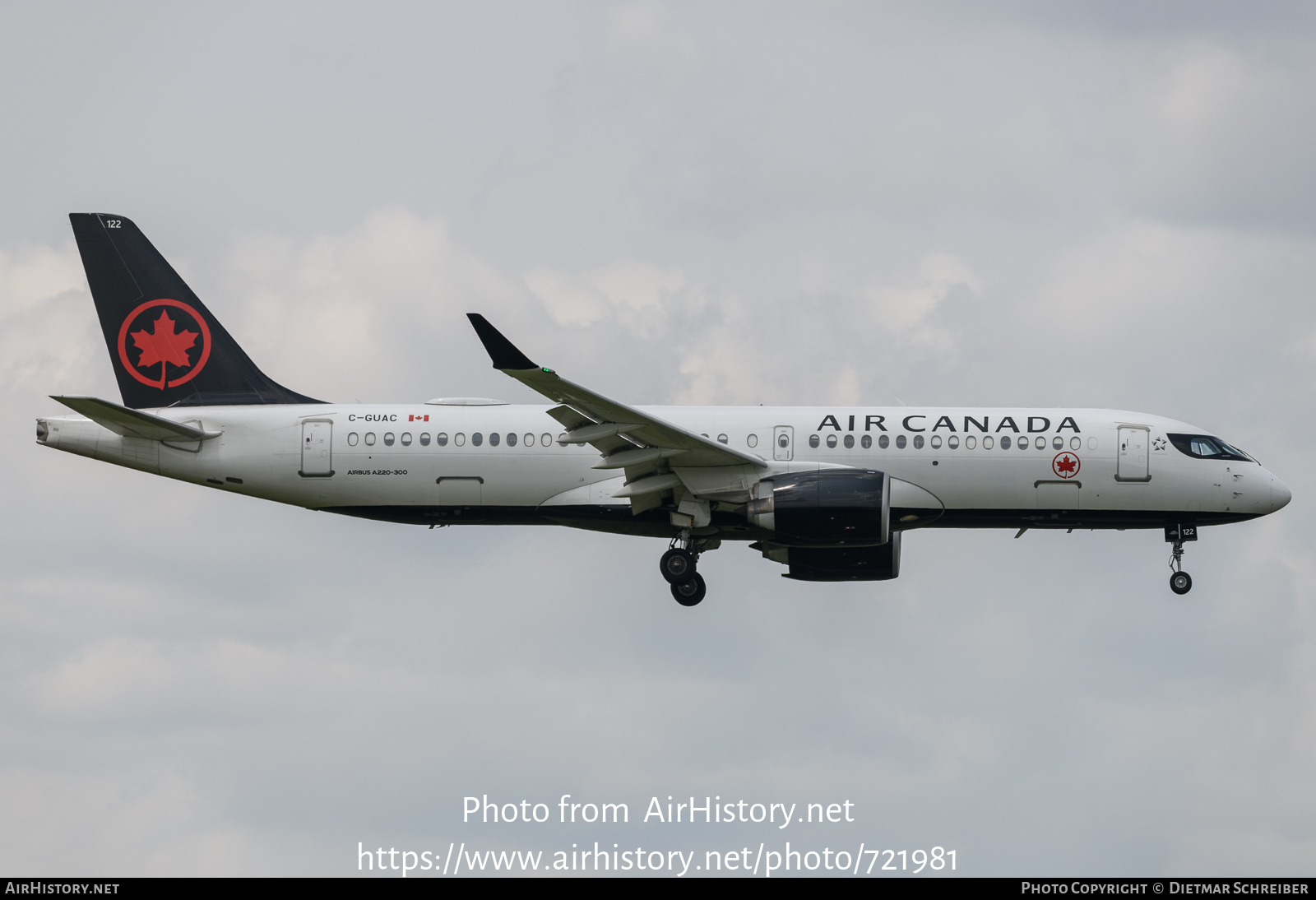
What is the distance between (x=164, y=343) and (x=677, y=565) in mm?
16081

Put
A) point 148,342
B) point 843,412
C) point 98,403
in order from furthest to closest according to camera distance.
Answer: point 148,342 < point 843,412 < point 98,403

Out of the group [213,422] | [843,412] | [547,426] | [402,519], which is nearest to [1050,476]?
[843,412]

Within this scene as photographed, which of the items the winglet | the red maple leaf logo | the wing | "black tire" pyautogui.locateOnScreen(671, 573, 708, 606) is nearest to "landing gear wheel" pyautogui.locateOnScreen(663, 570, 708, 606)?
"black tire" pyautogui.locateOnScreen(671, 573, 708, 606)

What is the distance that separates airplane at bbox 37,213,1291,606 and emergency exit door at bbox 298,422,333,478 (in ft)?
0.16

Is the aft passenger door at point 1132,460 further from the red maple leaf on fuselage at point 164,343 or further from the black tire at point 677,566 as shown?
the red maple leaf on fuselage at point 164,343

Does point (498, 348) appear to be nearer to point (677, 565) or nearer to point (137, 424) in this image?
point (677, 565)

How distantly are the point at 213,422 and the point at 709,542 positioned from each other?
549 inches

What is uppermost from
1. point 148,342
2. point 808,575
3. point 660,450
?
point 148,342

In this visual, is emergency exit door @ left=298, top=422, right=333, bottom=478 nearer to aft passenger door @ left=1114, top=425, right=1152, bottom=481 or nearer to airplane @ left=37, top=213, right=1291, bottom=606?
airplane @ left=37, top=213, right=1291, bottom=606

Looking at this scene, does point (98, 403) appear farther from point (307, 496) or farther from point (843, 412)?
point (843, 412)

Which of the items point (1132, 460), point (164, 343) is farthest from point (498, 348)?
point (1132, 460)

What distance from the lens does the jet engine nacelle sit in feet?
127

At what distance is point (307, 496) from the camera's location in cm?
4297

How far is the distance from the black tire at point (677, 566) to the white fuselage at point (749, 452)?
54.1 inches
